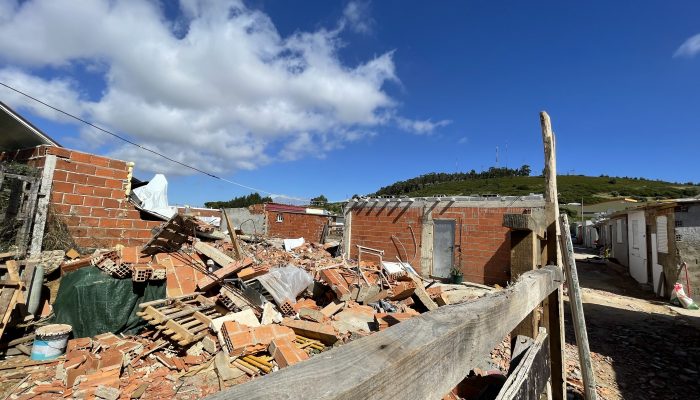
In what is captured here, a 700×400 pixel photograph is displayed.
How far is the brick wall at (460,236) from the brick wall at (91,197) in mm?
10103

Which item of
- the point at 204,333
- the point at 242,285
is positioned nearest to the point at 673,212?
the point at 242,285

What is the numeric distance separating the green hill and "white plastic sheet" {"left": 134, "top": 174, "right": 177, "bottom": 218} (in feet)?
158

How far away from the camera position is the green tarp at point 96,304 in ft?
18.9

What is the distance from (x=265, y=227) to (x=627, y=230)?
19.7m

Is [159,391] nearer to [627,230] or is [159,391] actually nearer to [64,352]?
[64,352]

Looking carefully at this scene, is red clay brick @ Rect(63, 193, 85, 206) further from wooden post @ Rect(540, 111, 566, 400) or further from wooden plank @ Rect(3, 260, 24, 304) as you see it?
wooden post @ Rect(540, 111, 566, 400)

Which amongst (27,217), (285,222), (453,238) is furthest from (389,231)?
(27,217)

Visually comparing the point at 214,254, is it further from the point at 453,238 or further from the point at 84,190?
the point at 453,238

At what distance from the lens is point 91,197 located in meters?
7.09

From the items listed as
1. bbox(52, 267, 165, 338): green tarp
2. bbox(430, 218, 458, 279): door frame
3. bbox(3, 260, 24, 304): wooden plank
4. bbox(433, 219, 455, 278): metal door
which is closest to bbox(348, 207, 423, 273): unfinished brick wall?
bbox(430, 218, 458, 279): door frame

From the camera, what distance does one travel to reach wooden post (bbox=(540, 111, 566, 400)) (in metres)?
2.80

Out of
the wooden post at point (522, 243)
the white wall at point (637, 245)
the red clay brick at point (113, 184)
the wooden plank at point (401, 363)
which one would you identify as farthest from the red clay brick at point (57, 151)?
the white wall at point (637, 245)

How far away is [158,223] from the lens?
27.4 ft

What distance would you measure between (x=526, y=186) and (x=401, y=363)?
231 feet
